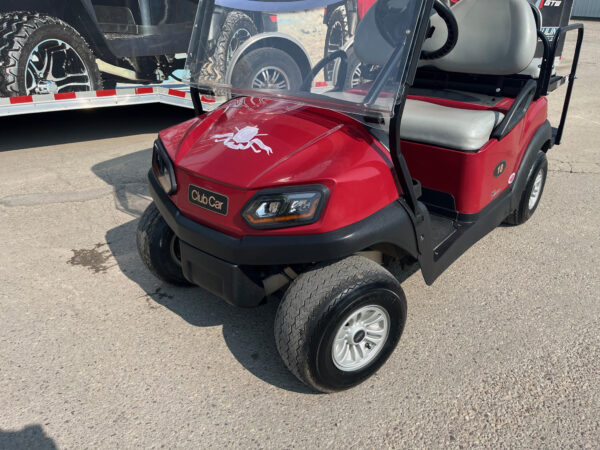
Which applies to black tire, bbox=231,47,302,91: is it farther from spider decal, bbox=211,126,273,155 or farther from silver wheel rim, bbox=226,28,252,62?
spider decal, bbox=211,126,273,155

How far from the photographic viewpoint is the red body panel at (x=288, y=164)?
181 cm

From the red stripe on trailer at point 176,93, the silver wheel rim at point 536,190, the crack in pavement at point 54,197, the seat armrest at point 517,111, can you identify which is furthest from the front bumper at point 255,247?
the red stripe on trailer at point 176,93

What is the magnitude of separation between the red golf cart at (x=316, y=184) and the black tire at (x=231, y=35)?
0.04m

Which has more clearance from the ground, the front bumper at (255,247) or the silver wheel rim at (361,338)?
the front bumper at (255,247)

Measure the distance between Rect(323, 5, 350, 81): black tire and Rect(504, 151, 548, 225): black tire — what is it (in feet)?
5.75

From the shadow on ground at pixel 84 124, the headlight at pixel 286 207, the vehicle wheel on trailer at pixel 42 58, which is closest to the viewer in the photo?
the headlight at pixel 286 207

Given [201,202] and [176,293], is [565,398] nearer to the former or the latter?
[201,202]

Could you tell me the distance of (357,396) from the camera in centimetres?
207

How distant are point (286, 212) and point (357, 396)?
34.0 inches

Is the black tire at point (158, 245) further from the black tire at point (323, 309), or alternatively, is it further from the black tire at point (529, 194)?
the black tire at point (529, 194)

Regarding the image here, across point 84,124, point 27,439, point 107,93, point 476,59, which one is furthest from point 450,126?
point 84,124

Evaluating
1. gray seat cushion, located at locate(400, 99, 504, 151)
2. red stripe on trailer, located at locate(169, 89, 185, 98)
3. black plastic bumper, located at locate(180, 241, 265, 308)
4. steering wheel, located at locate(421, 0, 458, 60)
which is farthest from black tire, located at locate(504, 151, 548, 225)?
red stripe on trailer, located at locate(169, 89, 185, 98)

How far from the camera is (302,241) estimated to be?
1781 millimetres

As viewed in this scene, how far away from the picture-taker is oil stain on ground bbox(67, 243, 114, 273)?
298 cm
